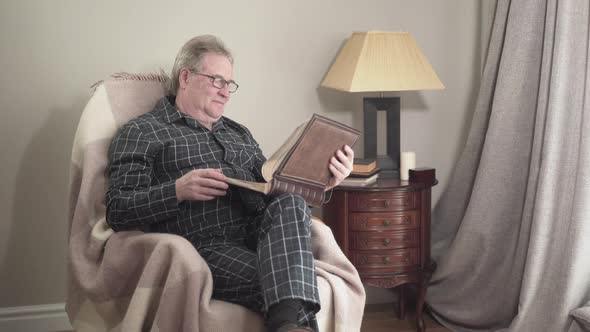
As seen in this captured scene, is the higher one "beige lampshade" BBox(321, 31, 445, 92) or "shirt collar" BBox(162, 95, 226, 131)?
"beige lampshade" BBox(321, 31, 445, 92)

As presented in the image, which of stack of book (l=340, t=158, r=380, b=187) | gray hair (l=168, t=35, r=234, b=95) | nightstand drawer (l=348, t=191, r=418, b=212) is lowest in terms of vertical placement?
nightstand drawer (l=348, t=191, r=418, b=212)

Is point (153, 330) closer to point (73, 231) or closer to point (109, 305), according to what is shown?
point (109, 305)

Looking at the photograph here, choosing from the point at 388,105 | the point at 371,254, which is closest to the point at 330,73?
the point at 388,105

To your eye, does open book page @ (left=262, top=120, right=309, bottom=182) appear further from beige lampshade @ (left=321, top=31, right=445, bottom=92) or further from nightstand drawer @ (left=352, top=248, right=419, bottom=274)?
nightstand drawer @ (left=352, top=248, right=419, bottom=274)

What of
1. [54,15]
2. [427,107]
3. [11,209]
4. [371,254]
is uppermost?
[54,15]

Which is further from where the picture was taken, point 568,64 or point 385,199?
point 385,199

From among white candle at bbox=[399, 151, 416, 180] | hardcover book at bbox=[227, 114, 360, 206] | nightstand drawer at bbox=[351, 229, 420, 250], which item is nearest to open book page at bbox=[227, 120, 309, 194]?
hardcover book at bbox=[227, 114, 360, 206]

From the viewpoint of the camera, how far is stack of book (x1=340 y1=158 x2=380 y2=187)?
99.9 inches

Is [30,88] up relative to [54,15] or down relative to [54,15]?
down

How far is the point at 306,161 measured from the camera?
1.88m

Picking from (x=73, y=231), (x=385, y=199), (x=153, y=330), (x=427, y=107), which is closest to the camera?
(x=153, y=330)

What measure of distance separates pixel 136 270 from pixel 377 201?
3.26 feet

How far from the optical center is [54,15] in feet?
8.37

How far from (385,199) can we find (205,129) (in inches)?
30.1
